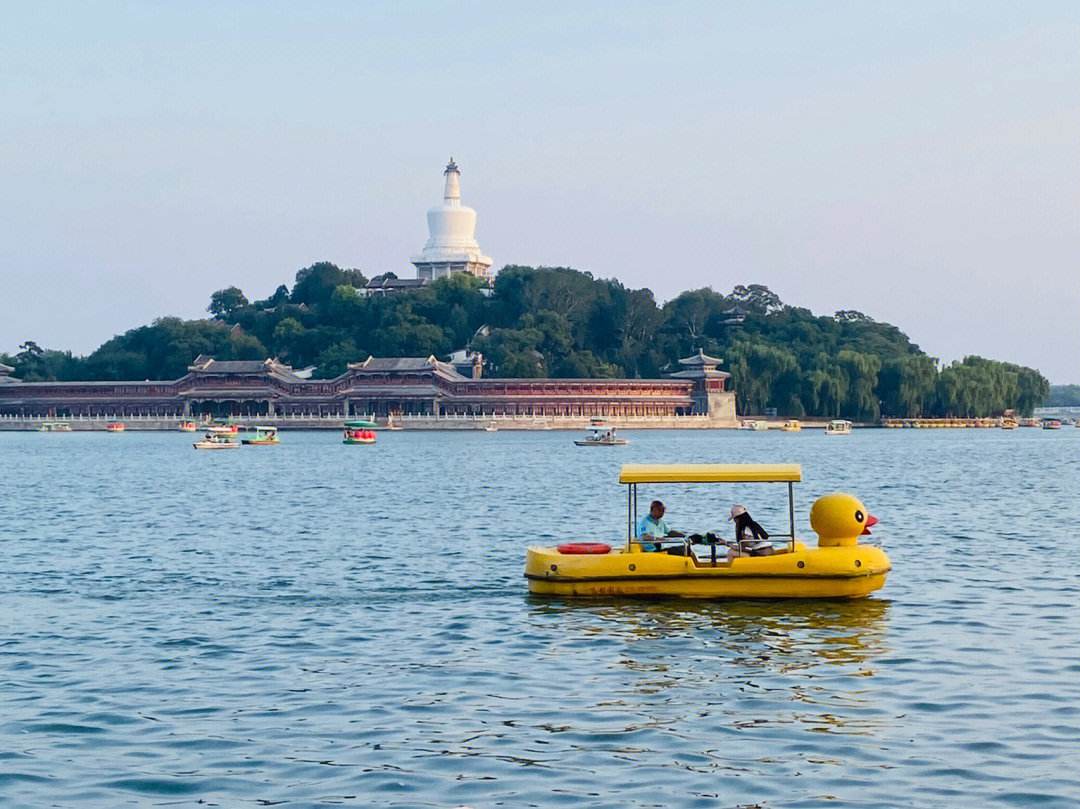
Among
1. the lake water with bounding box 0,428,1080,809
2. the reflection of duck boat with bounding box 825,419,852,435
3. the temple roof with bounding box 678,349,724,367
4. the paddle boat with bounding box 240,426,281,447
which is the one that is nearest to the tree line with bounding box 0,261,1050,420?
the temple roof with bounding box 678,349,724,367

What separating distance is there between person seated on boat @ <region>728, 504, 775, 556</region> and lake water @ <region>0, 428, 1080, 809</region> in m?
0.71

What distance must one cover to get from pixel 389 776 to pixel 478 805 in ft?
3.19

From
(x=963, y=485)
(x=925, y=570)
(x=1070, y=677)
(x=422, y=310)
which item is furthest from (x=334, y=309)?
(x=1070, y=677)

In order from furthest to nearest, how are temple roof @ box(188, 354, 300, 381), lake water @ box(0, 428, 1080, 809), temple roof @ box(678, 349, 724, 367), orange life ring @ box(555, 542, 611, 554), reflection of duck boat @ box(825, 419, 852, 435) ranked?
temple roof @ box(188, 354, 300, 381), temple roof @ box(678, 349, 724, 367), reflection of duck boat @ box(825, 419, 852, 435), orange life ring @ box(555, 542, 611, 554), lake water @ box(0, 428, 1080, 809)

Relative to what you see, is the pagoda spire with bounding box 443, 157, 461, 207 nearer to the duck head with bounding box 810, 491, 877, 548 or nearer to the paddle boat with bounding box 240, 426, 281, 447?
the paddle boat with bounding box 240, 426, 281, 447

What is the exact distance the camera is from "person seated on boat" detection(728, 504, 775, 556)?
1983 cm

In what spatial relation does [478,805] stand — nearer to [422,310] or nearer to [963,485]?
[963,485]

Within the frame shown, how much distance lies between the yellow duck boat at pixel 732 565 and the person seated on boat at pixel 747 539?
0.44 feet

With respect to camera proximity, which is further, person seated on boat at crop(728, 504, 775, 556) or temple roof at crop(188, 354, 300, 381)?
temple roof at crop(188, 354, 300, 381)

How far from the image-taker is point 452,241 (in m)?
163

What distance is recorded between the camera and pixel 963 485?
50625 mm

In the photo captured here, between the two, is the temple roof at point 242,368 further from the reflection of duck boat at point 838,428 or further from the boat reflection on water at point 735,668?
the boat reflection on water at point 735,668

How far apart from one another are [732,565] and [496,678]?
4637 mm

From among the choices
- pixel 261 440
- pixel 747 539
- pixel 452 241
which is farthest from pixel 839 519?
pixel 452 241
